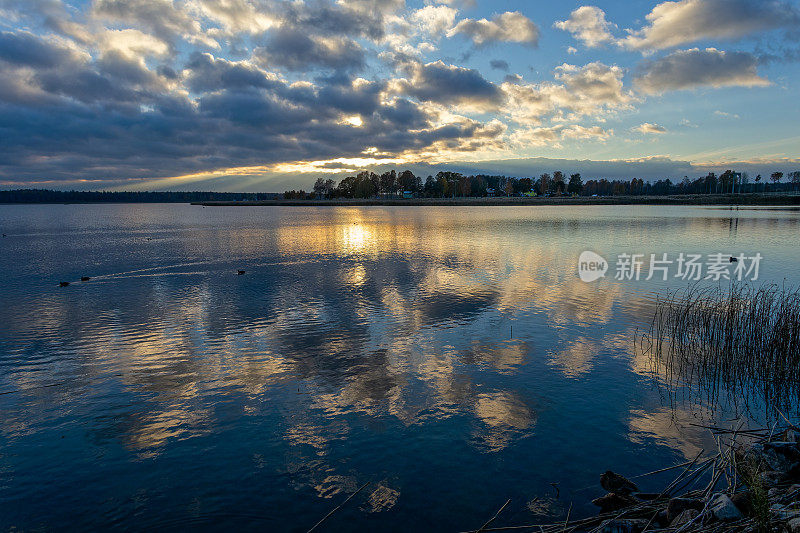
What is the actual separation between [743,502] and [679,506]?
3.75 feet

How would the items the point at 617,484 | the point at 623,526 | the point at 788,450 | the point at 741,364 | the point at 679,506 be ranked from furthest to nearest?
the point at 741,364 → the point at 617,484 → the point at 788,450 → the point at 679,506 → the point at 623,526

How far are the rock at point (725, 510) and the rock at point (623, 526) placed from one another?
1.35 meters

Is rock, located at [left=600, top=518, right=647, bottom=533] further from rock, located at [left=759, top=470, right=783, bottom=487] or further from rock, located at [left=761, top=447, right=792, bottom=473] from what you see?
rock, located at [left=761, top=447, right=792, bottom=473]

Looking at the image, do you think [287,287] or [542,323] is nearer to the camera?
[542,323]

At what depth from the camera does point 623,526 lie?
9.08 meters

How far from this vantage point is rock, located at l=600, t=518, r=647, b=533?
9023 millimetres

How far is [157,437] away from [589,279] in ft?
121

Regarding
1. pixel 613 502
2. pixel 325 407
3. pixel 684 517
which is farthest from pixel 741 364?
pixel 325 407

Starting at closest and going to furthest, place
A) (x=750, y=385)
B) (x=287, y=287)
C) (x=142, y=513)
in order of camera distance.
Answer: (x=142, y=513), (x=750, y=385), (x=287, y=287)

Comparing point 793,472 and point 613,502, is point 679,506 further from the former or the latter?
point 793,472

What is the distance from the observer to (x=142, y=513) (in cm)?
1085

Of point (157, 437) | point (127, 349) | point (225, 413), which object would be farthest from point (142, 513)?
point (127, 349)

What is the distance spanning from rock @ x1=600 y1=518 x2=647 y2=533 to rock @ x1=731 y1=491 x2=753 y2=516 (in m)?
1.78

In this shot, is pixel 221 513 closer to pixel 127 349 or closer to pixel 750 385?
pixel 127 349
